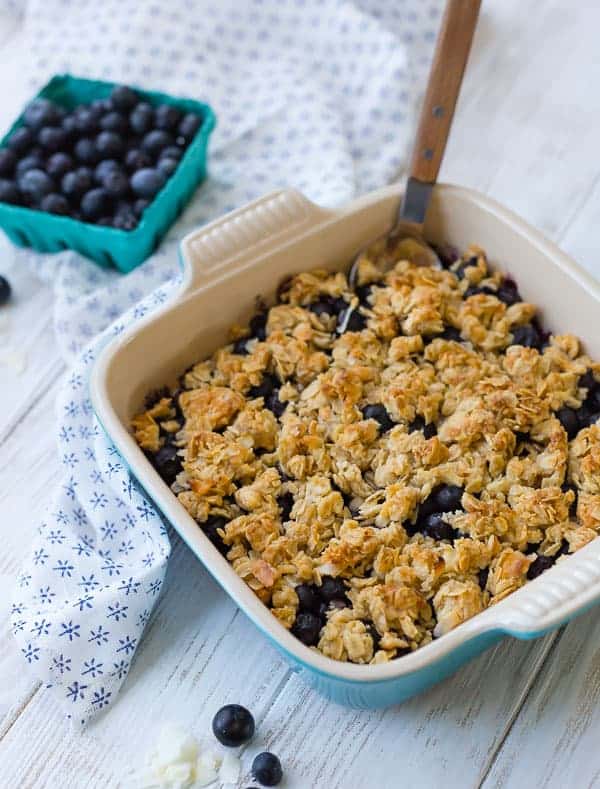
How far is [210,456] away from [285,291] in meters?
0.33

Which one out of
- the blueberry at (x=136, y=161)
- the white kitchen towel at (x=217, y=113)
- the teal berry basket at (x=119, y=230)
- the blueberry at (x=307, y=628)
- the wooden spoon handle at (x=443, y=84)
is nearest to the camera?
the blueberry at (x=307, y=628)

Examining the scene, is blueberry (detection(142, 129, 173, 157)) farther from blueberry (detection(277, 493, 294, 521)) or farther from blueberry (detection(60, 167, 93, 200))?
blueberry (detection(277, 493, 294, 521))

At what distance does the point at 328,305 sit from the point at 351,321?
0.05 m

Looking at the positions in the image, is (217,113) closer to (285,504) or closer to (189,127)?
(189,127)

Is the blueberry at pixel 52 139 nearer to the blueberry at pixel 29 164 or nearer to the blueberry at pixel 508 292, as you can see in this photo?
the blueberry at pixel 29 164

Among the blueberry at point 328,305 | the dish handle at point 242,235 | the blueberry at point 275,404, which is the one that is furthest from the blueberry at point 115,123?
the blueberry at point 275,404

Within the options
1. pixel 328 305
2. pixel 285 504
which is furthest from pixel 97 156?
pixel 285 504

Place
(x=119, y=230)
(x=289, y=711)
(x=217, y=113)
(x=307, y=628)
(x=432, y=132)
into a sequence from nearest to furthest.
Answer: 1. (x=307, y=628)
2. (x=289, y=711)
3. (x=432, y=132)
4. (x=119, y=230)
5. (x=217, y=113)

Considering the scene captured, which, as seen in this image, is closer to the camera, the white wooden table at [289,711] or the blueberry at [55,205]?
the white wooden table at [289,711]

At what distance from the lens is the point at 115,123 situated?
1.81 metres

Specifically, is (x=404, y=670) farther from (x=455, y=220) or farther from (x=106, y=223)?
(x=106, y=223)

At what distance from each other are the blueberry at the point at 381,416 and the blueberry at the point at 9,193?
→ 0.80m

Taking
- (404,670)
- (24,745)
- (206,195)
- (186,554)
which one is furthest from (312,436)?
(206,195)

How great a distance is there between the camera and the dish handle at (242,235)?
1.41 metres
